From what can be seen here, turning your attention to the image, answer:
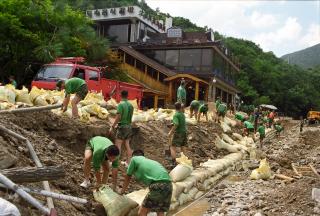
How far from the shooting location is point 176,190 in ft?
25.5

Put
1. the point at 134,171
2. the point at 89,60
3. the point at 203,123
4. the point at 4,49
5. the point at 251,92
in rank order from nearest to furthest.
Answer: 1. the point at 134,171
2. the point at 203,123
3. the point at 4,49
4. the point at 89,60
5. the point at 251,92

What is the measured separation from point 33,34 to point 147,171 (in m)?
13.6

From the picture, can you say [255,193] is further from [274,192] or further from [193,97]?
[193,97]

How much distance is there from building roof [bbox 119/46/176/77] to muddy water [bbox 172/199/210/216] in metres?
19.0

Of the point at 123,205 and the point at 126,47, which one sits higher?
the point at 126,47

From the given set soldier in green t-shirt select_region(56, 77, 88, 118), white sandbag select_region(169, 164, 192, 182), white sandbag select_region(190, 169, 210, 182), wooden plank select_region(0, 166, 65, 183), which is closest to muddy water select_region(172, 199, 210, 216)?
white sandbag select_region(169, 164, 192, 182)

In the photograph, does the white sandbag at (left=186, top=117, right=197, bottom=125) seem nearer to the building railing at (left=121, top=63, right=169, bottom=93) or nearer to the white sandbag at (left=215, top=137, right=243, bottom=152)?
the white sandbag at (left=215, top=137, right=243, bottom=152)

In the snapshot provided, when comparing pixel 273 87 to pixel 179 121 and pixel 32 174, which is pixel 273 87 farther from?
pixel 32 174

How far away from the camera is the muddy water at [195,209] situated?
7.53m

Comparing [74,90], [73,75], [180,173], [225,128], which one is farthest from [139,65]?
[180,173]

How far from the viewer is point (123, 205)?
19.2 feet

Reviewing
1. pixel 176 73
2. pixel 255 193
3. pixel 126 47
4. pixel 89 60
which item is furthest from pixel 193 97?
pixel 255 193

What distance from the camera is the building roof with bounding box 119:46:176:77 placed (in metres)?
27.2

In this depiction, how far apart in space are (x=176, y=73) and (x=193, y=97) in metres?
1.91
